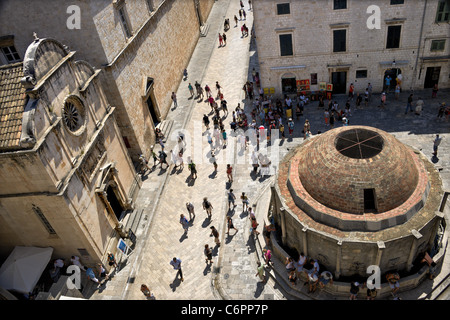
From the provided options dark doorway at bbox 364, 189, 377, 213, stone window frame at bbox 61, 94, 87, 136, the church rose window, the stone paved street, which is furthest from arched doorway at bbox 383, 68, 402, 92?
the church rose window

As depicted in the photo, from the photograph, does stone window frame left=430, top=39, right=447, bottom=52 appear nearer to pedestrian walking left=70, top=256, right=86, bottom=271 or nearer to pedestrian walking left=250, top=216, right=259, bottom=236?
pedestrian walking left=250, top=216, right=259, bottom=236

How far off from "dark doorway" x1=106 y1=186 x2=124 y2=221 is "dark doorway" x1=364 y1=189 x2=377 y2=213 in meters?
16.0

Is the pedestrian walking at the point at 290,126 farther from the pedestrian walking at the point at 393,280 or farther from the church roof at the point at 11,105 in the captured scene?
the church roof at the point at 11,105

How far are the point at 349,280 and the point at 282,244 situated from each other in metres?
4.22

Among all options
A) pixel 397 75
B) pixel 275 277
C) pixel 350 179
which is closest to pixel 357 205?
pixel 350 179

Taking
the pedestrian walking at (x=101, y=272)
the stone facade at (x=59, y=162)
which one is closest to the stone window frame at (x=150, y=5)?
the stone facade at (x=59, y=162)

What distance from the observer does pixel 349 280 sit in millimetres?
19344

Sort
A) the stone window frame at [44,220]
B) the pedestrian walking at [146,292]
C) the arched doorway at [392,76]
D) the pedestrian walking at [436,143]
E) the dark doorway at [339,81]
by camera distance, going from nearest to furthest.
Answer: the pedestrian walking at [146,292]
the stone window frame at [44,220]
the pedestrian walking at [436,143]
the arched doorway at [392,76]
the dark doorway at [339,81]

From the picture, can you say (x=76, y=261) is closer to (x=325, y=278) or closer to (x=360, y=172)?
(x=325, y=278)

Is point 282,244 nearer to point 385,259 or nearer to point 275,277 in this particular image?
point 275,277

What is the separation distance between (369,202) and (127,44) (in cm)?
2108

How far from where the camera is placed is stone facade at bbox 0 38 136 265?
58.8 ft

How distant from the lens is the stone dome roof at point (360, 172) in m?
18.2

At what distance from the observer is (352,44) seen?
3170 centimetres
